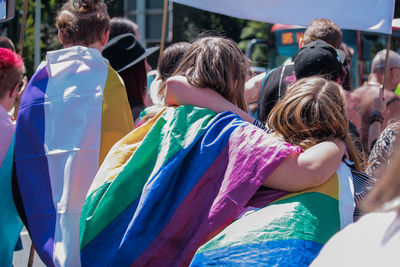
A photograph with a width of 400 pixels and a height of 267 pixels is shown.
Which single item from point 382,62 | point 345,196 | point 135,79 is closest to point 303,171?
point 345,196

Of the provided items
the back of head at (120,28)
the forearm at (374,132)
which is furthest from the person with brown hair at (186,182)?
the forearm at (374,132)

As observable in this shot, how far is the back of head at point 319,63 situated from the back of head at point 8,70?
63.9 inches

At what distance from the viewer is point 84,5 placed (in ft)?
10.2

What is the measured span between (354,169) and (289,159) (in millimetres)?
381

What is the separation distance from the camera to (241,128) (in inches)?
83.2

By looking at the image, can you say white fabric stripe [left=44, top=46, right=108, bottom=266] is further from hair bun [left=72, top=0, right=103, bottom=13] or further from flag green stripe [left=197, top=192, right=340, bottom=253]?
flag green stripe [left=197, top=192, right=340, bottom=253]

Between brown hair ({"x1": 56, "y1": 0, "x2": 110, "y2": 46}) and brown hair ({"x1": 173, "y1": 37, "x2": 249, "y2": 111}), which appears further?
brown hair ({"x1": 56, "y1": 0, "x2": 110, "y2": 46})

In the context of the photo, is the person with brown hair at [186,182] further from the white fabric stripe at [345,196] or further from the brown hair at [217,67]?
the brown hair at [217,67]

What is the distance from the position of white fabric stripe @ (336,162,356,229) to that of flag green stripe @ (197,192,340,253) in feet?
0.07

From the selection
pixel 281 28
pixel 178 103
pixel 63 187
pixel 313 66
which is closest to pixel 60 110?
pixel 63 187

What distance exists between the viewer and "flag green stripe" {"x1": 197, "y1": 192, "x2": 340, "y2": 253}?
188cm

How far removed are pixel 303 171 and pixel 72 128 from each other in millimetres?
1231

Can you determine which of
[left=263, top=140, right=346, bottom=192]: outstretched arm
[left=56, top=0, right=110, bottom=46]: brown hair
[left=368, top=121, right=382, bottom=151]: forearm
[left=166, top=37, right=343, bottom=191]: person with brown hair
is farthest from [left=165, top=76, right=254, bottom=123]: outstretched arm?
[left=368, top=121, right=382, bottom=151]: forearm

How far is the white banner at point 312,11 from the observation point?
156 inches
